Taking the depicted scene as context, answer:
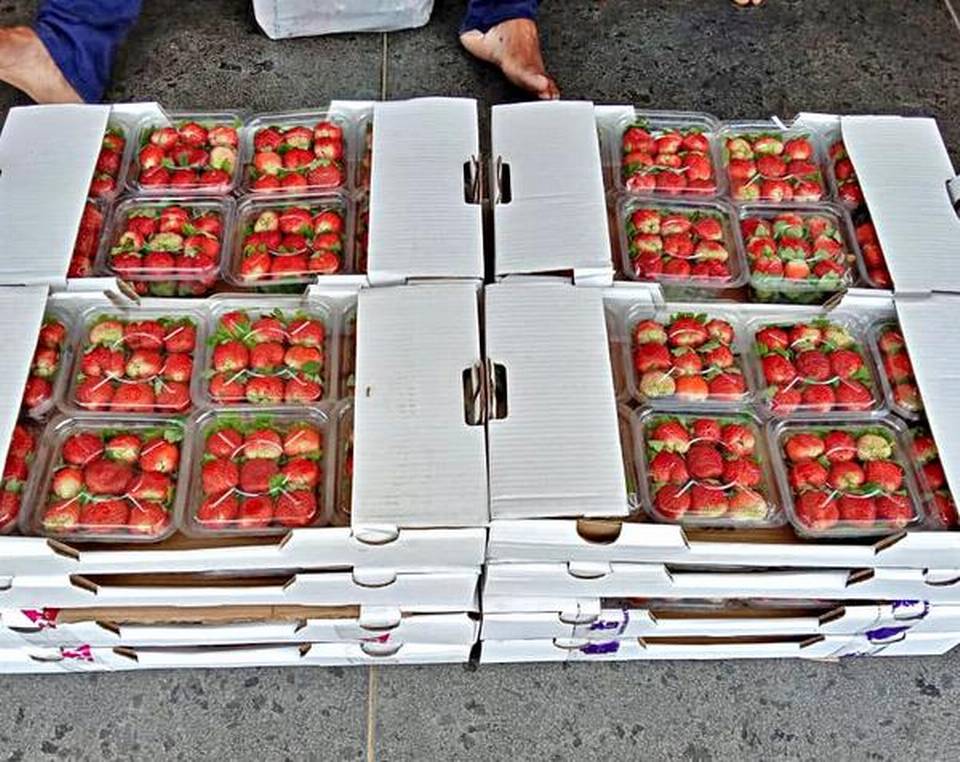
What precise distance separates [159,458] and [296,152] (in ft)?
1.56

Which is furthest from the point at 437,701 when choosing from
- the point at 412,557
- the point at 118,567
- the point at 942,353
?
the point at 942,353

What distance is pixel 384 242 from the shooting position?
1079 mm

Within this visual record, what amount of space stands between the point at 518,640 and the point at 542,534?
302 millimetres

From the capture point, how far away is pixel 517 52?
1753 millimetres

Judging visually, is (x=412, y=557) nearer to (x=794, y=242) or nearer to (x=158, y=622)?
(x=158, y=622)

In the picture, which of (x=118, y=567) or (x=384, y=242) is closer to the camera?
(x=118, y=567)

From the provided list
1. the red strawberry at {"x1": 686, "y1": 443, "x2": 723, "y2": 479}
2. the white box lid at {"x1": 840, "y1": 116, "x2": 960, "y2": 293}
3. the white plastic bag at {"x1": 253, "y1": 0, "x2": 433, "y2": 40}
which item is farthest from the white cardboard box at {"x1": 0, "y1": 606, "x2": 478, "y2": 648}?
the white plastic bag at {"x1": 253, "y1": 0, "x2": 433, "y2": 40}

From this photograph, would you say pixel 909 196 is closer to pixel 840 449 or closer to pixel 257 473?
pixel 840 449

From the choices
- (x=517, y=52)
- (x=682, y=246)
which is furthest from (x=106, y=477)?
(x=517, y=52)

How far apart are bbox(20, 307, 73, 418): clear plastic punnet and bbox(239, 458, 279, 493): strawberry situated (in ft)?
0.78

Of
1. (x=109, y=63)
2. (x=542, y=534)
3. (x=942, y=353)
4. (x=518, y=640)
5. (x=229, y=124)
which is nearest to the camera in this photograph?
(x=542, y=534)

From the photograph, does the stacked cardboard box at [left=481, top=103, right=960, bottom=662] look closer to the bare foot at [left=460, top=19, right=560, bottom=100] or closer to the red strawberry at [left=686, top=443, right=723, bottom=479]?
the red strawberry at [left=686, top=443, right=723, bottom=479]

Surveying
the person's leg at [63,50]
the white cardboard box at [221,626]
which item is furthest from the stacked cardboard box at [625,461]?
the person's leg at [63,50]

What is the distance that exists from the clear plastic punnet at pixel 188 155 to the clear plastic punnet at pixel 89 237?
55 mm
